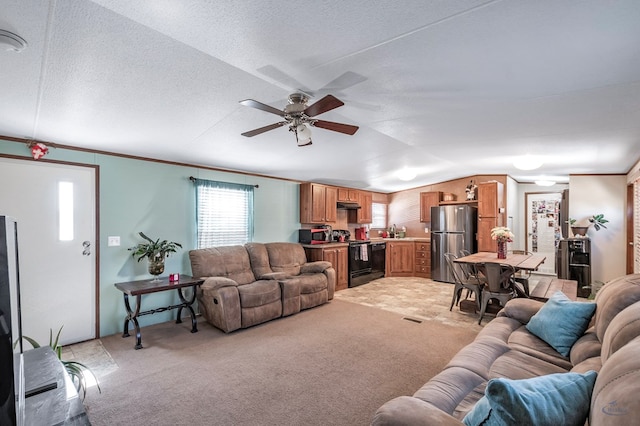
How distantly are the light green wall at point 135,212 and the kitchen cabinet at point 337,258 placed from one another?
2.19m

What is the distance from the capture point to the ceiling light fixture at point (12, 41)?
5.55 ft

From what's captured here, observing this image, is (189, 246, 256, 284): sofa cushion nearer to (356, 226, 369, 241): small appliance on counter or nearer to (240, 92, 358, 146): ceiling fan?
(240, 92, 358, 146): ceiling fan

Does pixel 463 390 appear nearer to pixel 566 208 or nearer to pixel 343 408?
pixel 343 408

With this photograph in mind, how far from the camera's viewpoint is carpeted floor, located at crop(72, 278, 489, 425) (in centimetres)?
223

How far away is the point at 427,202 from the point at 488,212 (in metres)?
1.57

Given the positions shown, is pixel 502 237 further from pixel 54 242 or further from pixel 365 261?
pixel 54 242

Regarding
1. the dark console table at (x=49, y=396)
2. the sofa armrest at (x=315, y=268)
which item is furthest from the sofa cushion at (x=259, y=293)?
the dark console table at (x=49, y=396)

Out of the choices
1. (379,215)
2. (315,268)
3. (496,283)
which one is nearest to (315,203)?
(315,268)

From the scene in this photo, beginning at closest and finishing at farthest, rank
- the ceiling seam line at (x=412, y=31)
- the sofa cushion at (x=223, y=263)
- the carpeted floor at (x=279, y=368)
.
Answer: the ceiling seam line at (x=412, y=31), the carpeted floor at (x=279, y=368), the sofa cushion at (x=223, y=263)

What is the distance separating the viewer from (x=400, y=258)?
777 centimetres

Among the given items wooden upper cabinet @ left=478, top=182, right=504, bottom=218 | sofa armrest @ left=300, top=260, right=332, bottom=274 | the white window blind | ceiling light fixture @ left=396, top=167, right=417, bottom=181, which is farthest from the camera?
the white window blind

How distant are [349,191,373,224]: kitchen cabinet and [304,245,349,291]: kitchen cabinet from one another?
47.6 inches

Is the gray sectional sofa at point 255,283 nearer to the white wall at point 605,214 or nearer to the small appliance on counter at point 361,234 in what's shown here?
the small appliance on counter at point 361,234

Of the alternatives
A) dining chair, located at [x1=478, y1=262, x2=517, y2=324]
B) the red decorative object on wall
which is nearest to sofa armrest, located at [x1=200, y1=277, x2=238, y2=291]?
the red decorative object on wall
